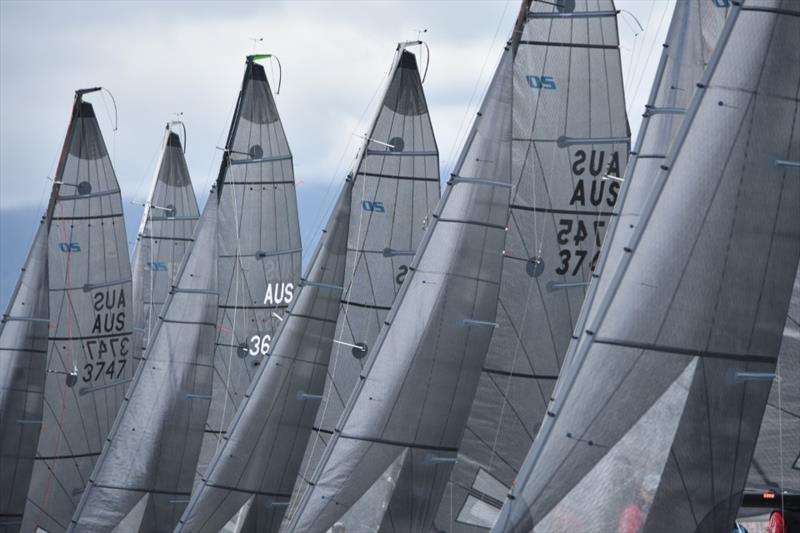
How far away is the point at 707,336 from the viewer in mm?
13617

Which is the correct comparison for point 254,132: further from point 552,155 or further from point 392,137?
point 552,155

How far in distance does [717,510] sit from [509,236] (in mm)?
9396

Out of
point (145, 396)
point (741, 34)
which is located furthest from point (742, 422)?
point (145, 396)

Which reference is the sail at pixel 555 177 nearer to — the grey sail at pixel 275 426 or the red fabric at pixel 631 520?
the grey sail at pixel 275 426

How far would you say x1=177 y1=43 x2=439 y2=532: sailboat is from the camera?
26875 millimetres

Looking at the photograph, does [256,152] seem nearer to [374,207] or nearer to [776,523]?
[374,207]

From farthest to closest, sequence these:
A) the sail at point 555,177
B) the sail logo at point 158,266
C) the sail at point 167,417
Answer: the sail logo at point 158,266, the sail at point 167,417, the sail at point 555,177

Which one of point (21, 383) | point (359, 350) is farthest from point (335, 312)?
point (21, 383)

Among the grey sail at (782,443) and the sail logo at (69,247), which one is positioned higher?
the grey sail at (782,443)

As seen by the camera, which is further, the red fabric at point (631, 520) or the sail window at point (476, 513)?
the sail window at point (476, 513)

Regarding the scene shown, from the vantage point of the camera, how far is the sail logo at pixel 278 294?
108 feet

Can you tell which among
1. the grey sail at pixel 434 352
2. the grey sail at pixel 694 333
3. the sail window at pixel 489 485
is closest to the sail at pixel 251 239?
the grey sail at pixel 434 352

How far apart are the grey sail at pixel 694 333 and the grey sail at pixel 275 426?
13390 mm

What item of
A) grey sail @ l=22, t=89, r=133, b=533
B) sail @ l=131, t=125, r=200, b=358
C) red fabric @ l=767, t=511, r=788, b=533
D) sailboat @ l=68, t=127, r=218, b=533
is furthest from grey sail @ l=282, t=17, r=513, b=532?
sail @ l=131, t=125, r=200, b=358
